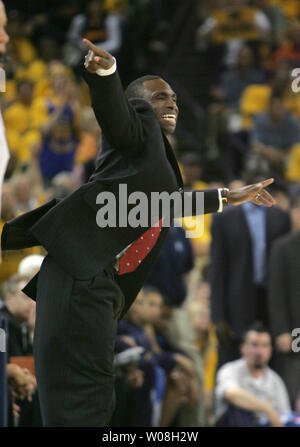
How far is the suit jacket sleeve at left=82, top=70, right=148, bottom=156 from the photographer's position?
338 centimetres

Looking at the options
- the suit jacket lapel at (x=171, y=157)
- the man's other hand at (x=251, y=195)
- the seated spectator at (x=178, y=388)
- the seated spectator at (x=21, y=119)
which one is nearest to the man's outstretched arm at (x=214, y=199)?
the man's other hand at (x=251, y=195)

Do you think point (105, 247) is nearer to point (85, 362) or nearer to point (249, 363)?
point (85, 362)

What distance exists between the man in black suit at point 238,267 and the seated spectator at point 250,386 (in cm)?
17

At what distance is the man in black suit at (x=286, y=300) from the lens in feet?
22.7

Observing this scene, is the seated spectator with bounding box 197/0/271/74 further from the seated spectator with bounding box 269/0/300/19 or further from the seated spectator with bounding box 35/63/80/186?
the seated spectator with bounding box 35/63/80/186

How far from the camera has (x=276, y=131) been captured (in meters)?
10.7

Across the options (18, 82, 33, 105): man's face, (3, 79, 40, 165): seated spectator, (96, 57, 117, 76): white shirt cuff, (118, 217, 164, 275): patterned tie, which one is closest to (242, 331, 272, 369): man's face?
(118, 217, 164, 275): patterned tie

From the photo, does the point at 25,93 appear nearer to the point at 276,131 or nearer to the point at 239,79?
the point at 239,79

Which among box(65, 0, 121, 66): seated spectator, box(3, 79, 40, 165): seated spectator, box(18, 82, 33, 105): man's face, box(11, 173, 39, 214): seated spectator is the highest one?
box(65, 0, 121, 66): seated spectator

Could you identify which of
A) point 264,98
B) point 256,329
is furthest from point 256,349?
point 264,98

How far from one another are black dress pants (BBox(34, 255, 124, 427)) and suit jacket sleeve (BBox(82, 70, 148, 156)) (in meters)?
0.50

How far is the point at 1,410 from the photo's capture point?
14.5 ft

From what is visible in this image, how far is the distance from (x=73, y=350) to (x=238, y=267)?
11.9 feet

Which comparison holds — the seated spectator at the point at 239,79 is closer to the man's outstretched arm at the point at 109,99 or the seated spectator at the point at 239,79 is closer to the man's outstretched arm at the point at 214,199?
the man's outstretched arm at the point at 214,199
